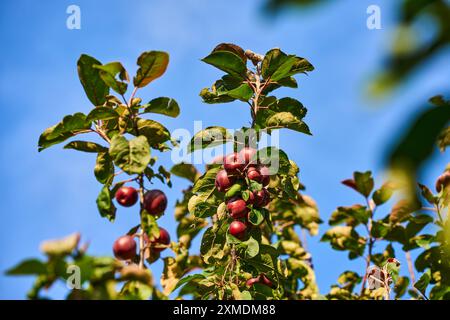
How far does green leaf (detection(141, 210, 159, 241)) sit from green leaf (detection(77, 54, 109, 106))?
2.24ft

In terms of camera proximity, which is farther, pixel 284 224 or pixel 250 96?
pixel 284 224

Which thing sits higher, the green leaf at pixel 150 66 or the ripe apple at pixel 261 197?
the green leaf at pixel 150 66

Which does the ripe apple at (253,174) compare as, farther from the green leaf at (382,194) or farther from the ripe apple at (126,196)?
the green leaf at (382,194)

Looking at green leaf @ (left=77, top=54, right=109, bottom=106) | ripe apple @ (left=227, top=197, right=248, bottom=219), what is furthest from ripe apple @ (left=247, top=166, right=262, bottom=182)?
green leaf @ (left=77, top=54, right=109, bottom=106)

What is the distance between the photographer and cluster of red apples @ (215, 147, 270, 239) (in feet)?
7.96

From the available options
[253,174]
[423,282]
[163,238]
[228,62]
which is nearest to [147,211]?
[163,238]

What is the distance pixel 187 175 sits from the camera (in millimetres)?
4219

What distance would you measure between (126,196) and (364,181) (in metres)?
2.28

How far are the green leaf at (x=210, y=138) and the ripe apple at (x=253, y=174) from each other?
21cm

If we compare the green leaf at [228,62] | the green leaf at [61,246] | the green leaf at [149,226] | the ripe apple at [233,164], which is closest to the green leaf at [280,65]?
the green leaf at [228,62]

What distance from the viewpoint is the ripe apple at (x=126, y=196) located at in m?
2.22
